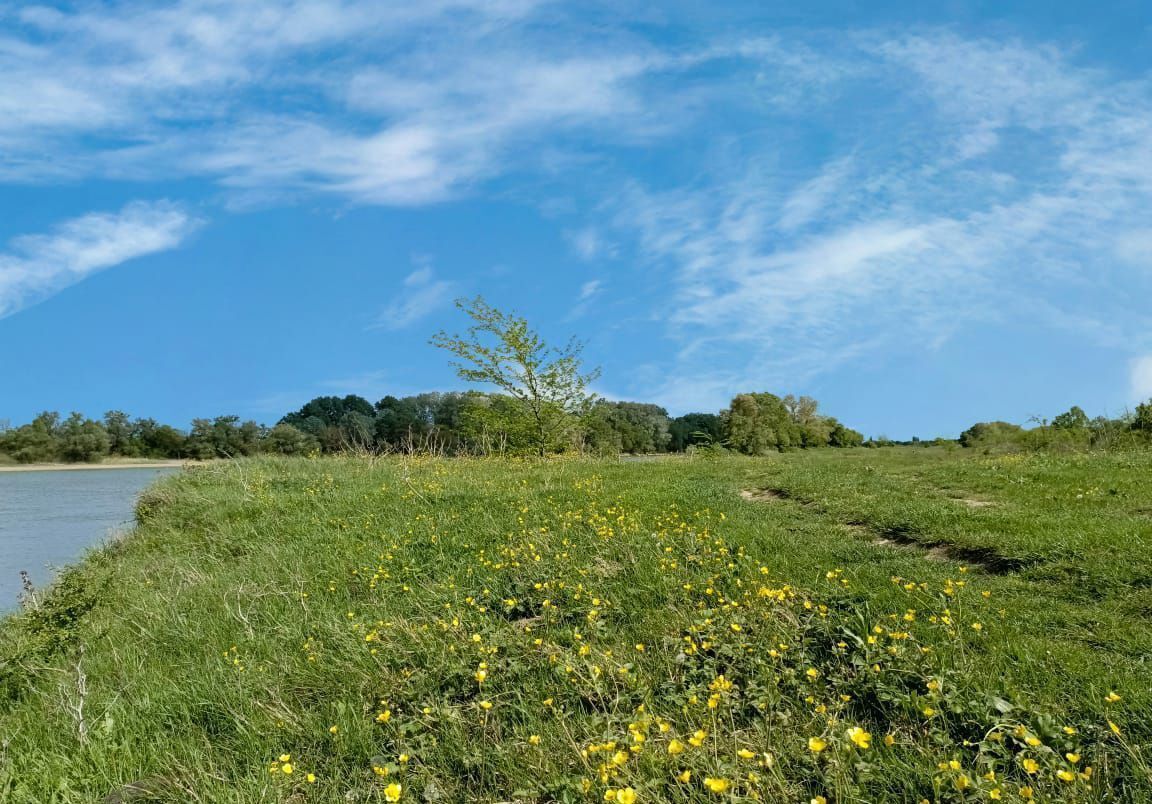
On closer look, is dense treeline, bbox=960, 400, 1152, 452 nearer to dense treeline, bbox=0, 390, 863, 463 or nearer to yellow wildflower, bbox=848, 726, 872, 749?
dense treeline, bbox=0, 390, 863, 463

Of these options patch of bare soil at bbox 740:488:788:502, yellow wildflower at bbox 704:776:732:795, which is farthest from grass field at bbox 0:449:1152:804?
patch of bare soil at bbox 740:488:788:502

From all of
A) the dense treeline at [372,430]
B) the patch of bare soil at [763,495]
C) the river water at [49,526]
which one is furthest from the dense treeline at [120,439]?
the patch of bare soil at [763,495]

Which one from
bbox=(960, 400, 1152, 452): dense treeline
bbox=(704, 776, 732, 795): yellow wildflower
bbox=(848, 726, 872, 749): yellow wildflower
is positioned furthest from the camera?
bbox=(960, 400, 1152, 452): dense treeline

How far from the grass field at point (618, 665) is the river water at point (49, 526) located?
21.6ft

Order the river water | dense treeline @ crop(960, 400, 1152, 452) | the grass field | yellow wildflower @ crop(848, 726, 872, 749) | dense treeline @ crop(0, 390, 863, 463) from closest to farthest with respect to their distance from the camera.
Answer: yellow wildflower @ crop(848, 726, 872, 749)
the grass field
the river water
dense treeline @ crop(960, 400, 1152, 452)
dense treeline @ crop(0, 390, 863, 463)

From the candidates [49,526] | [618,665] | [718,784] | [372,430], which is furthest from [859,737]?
[372,430]

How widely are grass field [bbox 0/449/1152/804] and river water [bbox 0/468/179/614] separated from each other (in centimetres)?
658

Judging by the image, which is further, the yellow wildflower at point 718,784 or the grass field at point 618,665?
the grass field at point 618,665

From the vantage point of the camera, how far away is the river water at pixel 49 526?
14211 mm

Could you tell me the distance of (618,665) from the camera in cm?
427

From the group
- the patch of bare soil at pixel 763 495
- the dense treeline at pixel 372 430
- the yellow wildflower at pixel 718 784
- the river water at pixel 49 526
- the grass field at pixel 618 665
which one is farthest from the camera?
the dense treeline at pixel 372 430

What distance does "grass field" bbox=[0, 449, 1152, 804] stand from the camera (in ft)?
10.7

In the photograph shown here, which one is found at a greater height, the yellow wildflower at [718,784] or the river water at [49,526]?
the yellow wildflower at [718,784]

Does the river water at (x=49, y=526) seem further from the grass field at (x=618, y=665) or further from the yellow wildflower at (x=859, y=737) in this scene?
the yellow wildflower at (x=859, y=737)
